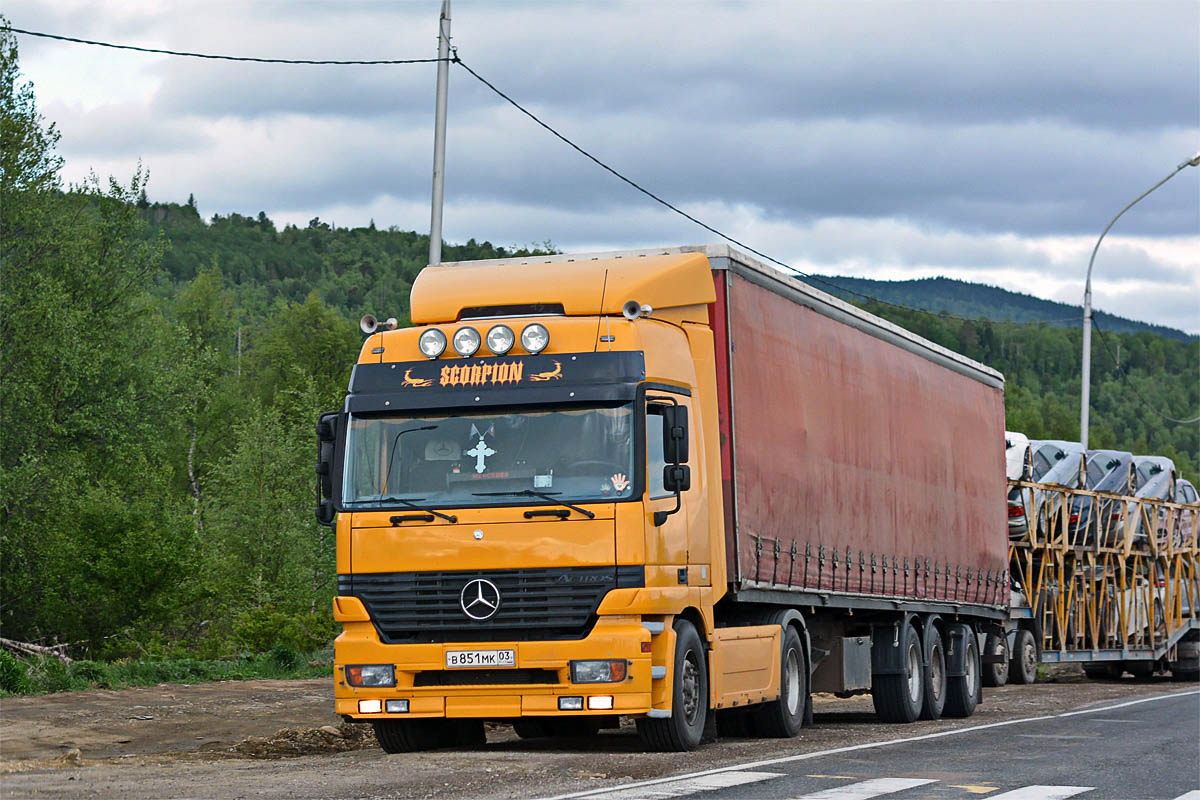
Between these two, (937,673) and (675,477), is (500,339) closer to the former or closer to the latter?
(675,477)

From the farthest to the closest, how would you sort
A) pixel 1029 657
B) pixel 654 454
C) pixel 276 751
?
pixel 1029 657
pixel 276 751
pixel 654 454

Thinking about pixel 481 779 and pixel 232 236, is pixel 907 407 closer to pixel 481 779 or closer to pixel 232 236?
pixel 481 779

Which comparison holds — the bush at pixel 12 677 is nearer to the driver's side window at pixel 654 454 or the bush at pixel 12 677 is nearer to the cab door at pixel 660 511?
the cab door at pixel 660 511


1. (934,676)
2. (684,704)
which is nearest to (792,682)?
(684,704)

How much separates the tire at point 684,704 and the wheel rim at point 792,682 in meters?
2.17

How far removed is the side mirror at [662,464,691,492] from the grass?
9.17m

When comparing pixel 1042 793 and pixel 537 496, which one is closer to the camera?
pixel 1042 793

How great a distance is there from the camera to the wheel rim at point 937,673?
740 inches

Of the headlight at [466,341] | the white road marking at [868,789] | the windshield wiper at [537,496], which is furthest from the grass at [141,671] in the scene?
the white road marking at [868,789]

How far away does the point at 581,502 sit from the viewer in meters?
11.9

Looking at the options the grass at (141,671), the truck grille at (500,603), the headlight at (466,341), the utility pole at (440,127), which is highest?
the utility pole at (440,127)

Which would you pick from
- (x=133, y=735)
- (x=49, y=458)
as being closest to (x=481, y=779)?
(x=133, y=735)

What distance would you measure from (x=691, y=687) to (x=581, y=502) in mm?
1899

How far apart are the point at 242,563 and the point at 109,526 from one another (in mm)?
17272
